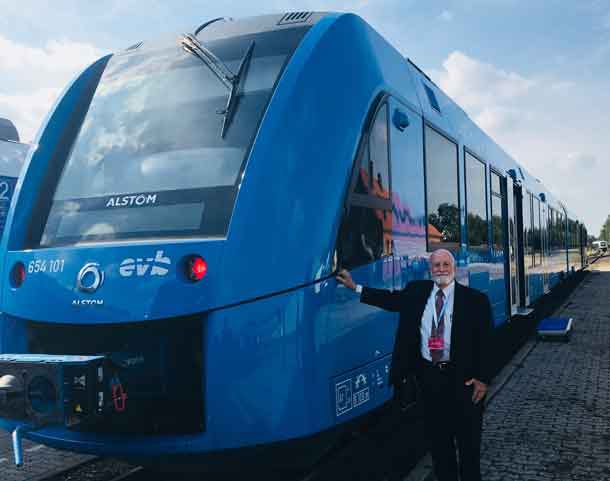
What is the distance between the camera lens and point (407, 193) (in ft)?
15.2

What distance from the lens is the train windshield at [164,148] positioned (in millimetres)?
3568

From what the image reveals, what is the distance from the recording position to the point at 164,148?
12.6ft

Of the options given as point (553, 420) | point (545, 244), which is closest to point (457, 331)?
point (553, 420)

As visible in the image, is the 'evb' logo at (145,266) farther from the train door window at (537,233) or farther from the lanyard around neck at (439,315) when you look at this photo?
the train door window at (537,233)

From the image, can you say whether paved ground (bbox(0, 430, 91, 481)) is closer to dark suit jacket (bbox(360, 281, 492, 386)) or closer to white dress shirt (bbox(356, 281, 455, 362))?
dark suit jacket (bbox(360, 281, 492, 386))

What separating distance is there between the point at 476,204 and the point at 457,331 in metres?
3.93

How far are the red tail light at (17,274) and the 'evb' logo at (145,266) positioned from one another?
0.88 m

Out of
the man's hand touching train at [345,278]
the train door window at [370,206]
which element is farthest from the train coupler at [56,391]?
the train door window at [370,206]

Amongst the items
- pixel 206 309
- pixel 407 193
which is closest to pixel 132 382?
pixel 206 309

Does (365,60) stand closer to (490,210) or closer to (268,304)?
(268,304)

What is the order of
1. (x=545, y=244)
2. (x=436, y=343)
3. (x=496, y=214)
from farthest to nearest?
(x=545, y=244) → (x=496, y=214) → (x=436, y=343)

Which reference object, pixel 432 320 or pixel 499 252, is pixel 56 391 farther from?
pixel 499 252

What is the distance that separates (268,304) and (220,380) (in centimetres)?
45

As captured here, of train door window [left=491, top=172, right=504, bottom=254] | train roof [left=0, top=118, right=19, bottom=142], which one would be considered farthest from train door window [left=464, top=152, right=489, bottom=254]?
train roof [left=0, top=118, right=19, bottom=142]
